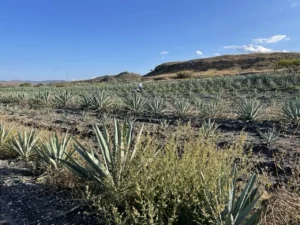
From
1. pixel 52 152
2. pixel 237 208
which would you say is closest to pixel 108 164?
pixel 52 152

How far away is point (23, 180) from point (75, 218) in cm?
142

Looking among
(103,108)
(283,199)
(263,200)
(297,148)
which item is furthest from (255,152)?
(103,108)

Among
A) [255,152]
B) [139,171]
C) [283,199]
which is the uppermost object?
[139,171]

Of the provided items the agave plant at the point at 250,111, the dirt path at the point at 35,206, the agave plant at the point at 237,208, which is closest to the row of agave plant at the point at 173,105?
the agave plant at the point at 250,111

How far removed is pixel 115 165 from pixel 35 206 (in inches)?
39.8

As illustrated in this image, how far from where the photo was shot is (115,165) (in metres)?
3.29

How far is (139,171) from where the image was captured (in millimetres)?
3084

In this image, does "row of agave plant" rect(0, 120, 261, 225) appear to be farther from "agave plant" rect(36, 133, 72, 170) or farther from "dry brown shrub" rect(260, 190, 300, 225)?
"dry brown shrub" rect(260, 190, 300, 225)

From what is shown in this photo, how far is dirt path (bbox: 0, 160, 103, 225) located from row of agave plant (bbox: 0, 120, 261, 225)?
35 centimetres

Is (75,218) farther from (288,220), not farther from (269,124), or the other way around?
(269,124)

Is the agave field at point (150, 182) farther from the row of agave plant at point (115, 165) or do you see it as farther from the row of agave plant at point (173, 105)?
the row of agave plant at point (173, 105)

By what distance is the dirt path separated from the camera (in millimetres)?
3002

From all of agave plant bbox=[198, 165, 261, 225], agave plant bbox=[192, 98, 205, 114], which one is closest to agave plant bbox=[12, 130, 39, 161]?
agave plant bbox=[198, 165, 261, 225]

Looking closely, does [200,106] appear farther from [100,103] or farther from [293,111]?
[100,103]
